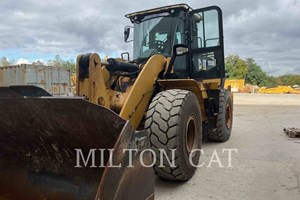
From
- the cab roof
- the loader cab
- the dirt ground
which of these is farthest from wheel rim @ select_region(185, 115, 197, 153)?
the cab roof

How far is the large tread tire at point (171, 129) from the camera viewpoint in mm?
3568

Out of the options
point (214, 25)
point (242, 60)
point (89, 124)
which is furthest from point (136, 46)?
point (242, 60)

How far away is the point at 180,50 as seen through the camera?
499 cm

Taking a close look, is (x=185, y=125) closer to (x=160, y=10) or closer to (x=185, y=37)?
(x=185, y=37)

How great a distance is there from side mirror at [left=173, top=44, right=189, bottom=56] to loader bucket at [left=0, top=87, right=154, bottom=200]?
2.34 m

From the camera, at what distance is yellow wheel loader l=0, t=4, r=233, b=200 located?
232 cm

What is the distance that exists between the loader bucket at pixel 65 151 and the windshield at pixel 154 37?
8.56ft

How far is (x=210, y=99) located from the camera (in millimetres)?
5746

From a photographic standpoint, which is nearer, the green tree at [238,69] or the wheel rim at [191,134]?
the wheel rim at [191,134]

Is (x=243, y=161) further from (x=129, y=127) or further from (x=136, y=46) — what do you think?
(x=129, y=127)

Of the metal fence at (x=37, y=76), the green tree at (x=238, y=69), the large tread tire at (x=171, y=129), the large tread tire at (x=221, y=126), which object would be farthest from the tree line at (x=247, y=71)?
the large tread tire at (x=171, y=129)

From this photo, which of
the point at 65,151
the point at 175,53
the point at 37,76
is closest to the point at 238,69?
the point at 37,76

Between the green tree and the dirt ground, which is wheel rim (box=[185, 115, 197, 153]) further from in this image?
the green tree

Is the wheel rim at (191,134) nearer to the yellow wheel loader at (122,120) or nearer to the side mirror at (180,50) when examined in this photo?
the yellow wheel loader at (122,120)
